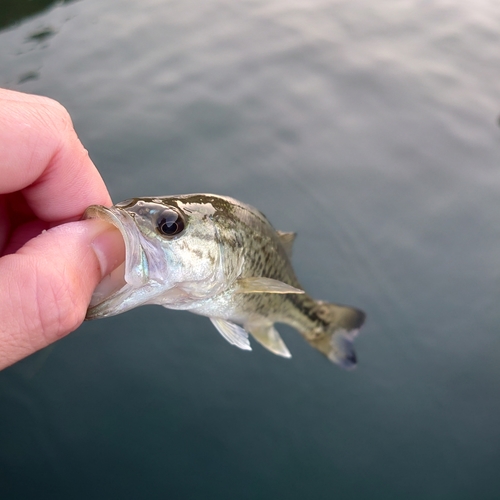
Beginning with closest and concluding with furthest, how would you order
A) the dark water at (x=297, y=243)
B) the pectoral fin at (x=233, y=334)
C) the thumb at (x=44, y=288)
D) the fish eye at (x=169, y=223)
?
the thumb at (x=44, y=288) < the fish eye at (x=169, y=223) < the pectoral fin at (x=233, y=334) < the dark water at (x=297, y=243)

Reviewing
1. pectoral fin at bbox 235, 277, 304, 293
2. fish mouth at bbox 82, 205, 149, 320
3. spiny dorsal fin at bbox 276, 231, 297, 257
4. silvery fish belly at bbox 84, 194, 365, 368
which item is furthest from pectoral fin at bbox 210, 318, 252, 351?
fish mouth at bbox 82, 205, 149, 320

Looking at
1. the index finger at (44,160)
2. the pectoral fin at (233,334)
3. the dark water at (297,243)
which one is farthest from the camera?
the dark water at (297,243)

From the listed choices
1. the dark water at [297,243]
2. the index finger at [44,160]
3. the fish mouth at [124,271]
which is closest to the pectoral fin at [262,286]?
the fish mouth at [124,271]

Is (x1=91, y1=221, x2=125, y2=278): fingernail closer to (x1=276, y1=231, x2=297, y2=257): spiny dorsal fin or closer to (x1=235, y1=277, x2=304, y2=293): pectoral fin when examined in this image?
(x1=235, y1=277, x2=304, y2=293): pectoral fin

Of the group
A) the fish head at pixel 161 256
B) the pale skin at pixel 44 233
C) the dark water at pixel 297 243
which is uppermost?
the pale skin at pixel 44 233

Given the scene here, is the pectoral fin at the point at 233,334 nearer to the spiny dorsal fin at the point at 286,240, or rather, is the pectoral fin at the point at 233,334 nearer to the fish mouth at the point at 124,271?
the spiny dorsal fin at the point at 286,240

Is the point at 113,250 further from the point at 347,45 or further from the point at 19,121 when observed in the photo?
the point at 347,45

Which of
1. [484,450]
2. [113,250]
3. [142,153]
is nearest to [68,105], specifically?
[142,153]

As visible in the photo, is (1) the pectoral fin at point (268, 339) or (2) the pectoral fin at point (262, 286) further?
(1) the pectoral fin at point (268, 339)
